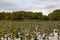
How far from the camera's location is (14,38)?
320cm

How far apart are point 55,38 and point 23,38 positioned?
46cm

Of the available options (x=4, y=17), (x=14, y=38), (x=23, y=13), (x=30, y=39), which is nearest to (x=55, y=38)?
(x=30, y=39)

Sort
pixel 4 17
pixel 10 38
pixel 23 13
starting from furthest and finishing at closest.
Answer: pixel 4 17
pixel 23 13
pixel 10 38

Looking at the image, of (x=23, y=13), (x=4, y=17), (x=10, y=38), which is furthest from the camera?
(x=4, y=17)

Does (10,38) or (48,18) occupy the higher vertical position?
(10,38)

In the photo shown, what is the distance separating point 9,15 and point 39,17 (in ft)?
9.48

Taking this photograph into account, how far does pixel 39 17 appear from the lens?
66.5ft

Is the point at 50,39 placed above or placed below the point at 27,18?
above

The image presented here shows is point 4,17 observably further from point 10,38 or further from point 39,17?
point 10,38

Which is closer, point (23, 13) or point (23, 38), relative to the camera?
point (23, 38)

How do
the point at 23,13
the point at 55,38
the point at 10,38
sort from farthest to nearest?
the point at 23,13, the point at 10,38, the point at 55,38

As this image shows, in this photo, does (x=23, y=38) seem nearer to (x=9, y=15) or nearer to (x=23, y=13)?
(x=23, y=13)

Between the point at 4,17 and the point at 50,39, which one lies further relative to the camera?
the point at 4,17

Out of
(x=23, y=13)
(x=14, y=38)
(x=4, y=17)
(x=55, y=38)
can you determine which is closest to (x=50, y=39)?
(x=55, y=38)
